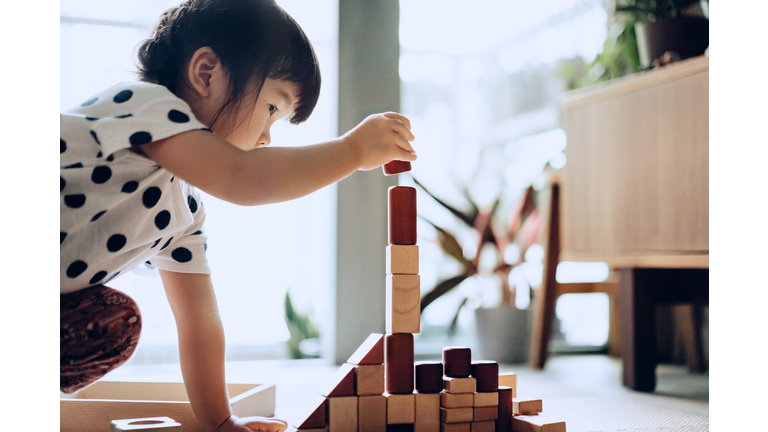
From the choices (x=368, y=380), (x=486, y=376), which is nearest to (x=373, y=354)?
(x=368, y=380)

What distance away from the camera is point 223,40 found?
67 cm

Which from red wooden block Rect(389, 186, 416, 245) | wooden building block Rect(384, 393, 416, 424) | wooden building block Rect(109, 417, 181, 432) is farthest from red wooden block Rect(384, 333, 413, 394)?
wooden building block Rect(109, 417, 181, 432)

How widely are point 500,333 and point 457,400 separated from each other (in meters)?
0.85

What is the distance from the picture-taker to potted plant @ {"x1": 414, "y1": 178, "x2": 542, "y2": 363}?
1.46 m

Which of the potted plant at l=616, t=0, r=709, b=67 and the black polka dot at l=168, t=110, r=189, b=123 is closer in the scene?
the black polka dot at l=168, t=110, r=189, b=123

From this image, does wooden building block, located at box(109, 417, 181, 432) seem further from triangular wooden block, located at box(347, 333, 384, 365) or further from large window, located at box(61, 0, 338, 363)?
large window, located at box(61, 0, 338, 363)

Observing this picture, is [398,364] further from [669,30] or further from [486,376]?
[669,30]

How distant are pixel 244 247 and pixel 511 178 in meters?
0.91

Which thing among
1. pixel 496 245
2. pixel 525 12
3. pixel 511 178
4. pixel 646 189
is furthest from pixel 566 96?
pixel 525 12

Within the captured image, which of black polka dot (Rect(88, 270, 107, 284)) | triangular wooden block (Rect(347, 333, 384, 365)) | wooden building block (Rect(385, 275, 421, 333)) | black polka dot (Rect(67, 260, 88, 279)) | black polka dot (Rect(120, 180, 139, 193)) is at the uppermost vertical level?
black polka dot (Rect(120, 180, 139, 193))

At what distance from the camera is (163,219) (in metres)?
0.66

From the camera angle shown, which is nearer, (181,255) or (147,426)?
(147,426)

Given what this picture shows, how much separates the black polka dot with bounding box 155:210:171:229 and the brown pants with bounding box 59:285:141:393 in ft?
0.31
